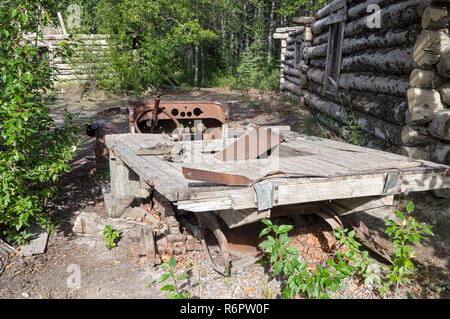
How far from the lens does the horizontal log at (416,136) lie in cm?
457

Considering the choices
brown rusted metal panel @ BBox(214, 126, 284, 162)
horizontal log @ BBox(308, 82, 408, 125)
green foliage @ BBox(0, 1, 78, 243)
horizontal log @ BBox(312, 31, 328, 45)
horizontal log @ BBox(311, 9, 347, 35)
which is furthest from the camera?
horizontal log @ BBox(312, 31, 328, 45)

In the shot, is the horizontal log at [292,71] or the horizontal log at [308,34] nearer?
the horizontal log at [308,34]

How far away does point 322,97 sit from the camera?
9617 mm

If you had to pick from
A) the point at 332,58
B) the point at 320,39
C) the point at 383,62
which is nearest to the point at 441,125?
the point at 383,62

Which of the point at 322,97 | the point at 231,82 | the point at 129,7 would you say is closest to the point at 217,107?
the point at 322,97

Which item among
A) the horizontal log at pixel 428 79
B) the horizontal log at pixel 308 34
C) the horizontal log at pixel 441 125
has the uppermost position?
the horizontal log at pixel 308 34

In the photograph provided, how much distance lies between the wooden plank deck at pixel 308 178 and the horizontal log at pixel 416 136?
4.23 feet

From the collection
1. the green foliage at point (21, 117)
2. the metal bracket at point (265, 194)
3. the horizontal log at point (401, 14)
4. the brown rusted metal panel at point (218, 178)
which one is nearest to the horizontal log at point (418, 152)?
the horizontal log at point (401, 14)

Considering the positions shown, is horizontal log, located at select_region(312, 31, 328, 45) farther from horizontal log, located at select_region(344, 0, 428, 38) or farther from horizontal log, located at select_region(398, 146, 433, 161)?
horizontal log, located at select_region(398, 146, 433, 161)

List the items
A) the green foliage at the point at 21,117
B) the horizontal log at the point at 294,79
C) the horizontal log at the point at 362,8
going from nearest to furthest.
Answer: the green foliage at the point at 21,117, the horizontal log at the point at 362,8, the horizontal log at the point at 294,79

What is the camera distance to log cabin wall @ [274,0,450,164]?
4281 millimetres

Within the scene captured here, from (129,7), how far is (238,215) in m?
15.4

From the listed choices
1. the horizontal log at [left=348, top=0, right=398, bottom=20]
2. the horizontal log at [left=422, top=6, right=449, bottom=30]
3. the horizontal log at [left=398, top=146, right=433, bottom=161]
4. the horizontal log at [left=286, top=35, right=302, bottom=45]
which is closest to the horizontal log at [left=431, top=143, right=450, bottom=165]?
the horizontal log at [left=398, top=146, right=433, bottom=161]

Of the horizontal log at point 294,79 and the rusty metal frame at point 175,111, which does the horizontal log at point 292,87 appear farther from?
the rusty metal frame at point 175,111
